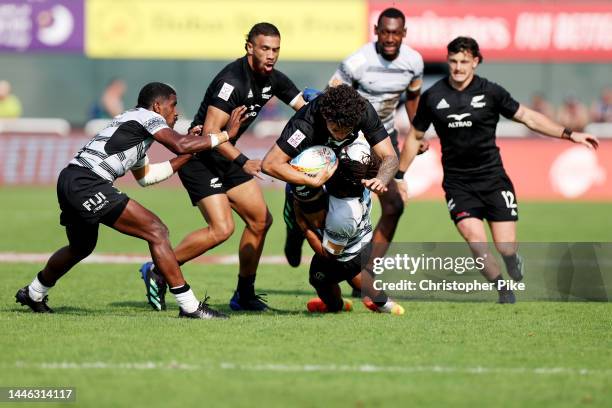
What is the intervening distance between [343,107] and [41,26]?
74.0ft

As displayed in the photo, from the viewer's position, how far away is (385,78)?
11.3 meters

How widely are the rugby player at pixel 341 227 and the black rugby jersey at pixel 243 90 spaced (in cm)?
108

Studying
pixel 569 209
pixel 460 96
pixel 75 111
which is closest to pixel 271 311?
pixel 460 96

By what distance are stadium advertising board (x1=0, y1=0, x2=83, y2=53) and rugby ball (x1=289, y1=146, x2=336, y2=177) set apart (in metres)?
21.6

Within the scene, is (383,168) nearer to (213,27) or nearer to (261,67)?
(261,67)

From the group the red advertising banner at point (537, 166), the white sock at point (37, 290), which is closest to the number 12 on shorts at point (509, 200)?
the white sock at point (37, 290)

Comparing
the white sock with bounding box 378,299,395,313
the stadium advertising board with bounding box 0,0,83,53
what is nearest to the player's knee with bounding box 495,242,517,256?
the white sock with bounding box 378,299,395,313

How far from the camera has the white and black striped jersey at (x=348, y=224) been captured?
8867mm

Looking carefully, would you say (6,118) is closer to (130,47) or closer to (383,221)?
(130,47)

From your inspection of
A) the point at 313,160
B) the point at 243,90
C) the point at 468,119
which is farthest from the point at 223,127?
the point at 468,119

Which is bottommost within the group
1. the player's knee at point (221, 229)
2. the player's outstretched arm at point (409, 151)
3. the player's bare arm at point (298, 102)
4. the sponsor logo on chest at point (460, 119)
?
the player's knee at point (221, 229)

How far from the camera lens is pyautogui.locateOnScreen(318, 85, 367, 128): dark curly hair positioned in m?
8.38

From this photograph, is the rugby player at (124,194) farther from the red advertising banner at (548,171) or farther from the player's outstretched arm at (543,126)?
the red advertising banner at (548,171)

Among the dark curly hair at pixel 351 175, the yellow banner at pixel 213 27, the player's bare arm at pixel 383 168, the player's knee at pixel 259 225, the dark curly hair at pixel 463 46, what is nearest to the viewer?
the player's bare arm at pixel 383 168
